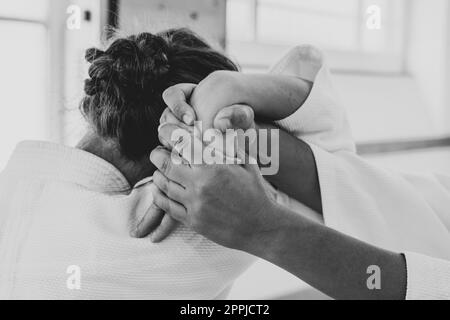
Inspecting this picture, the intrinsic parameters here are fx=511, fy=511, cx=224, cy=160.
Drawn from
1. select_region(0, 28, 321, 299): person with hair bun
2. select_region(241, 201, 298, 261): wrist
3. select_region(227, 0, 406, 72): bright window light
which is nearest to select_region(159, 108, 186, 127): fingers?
select_region(0, 28, 321, 299): person with hair bun

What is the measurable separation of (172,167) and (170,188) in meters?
0.02

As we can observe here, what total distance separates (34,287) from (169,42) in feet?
0.85

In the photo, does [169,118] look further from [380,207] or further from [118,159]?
[380,207]

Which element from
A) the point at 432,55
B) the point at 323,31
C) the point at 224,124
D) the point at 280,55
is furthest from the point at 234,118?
the point at 432,55

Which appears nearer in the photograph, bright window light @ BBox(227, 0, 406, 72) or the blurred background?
the blurred background

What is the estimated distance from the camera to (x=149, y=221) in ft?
1.45

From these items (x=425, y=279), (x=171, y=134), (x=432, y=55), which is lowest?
(x=425, y=279)

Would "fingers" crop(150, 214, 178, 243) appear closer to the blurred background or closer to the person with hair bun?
the person with hair bun

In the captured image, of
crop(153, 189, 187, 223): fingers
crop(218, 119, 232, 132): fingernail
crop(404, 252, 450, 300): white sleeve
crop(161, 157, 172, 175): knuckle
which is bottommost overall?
crop(404, 252, 450, 300): white sleeve

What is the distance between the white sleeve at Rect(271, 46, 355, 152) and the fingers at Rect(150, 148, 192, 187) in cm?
13

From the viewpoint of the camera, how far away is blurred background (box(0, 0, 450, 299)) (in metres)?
0.66

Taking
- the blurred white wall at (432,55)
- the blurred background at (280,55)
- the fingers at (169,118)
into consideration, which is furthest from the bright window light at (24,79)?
the blurred white wall at (432,55)
